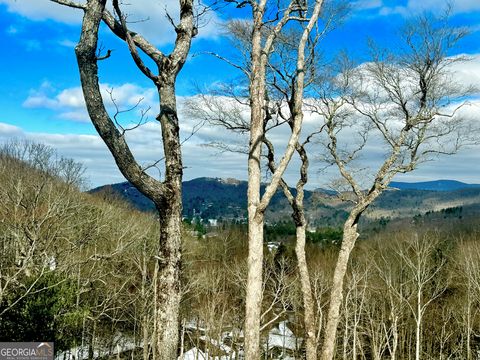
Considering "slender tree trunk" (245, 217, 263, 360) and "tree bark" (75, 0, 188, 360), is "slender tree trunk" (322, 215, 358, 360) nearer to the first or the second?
"slender tree trunk" (245, 217, 263, 360)

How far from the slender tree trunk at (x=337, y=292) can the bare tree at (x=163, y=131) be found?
17.7 feet

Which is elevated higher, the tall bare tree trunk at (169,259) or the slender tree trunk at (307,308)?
the tall bare tree trunk at (169,259)

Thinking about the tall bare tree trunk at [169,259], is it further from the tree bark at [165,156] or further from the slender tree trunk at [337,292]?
the slender tree trunk at [337,292]

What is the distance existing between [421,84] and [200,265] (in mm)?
27942

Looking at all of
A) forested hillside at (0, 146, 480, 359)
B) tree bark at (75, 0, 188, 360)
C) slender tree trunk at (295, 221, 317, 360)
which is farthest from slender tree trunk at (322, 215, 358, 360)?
tree bark at (75, 0, 188, 360)

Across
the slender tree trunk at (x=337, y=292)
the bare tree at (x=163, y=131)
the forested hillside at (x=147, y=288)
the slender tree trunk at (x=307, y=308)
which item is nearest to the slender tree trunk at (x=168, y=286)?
the bare tree at (x=163, y=131)

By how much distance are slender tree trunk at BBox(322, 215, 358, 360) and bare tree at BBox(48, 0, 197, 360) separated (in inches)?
213

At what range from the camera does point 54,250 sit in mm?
17359

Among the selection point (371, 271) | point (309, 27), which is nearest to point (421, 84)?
point (309, 27)

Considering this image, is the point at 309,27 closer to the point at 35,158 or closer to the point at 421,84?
the point at 421,84

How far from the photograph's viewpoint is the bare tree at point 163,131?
355 cm

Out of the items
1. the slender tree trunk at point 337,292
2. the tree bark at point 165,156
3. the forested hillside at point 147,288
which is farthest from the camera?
the forested hillside at point 147,288

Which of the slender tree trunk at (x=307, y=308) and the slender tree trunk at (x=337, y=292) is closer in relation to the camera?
the slender tree trunk at (x=307, y=308)

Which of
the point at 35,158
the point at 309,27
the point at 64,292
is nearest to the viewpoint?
the point at 309,27
